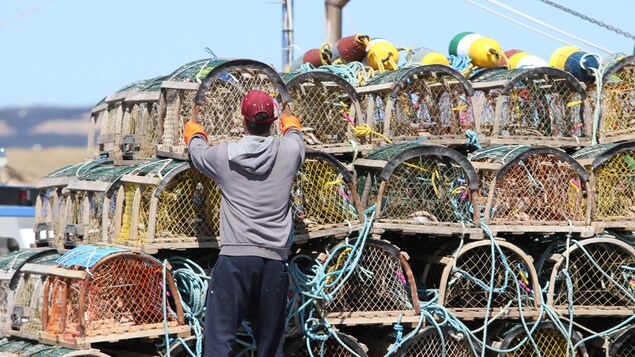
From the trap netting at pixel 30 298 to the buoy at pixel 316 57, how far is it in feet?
8.14

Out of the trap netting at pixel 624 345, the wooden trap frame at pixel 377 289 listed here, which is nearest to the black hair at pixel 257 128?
the wooden trap frame at pixel 377 289

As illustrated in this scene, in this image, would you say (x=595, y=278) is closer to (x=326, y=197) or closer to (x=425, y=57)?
(x=326, y=197)

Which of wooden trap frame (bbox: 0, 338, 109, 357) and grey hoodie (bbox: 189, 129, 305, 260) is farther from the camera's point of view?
wooden trap frame (bbox: 0, 338, 109, 357)

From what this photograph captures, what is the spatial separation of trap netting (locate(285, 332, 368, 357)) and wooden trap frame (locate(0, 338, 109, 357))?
3.25 ft

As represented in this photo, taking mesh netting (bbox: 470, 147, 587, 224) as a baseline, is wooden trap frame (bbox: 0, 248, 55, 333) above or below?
below

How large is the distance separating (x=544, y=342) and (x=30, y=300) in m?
2.85

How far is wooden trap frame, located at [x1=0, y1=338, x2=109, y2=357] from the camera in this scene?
4777 millimetres

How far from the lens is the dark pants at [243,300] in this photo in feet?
14.4

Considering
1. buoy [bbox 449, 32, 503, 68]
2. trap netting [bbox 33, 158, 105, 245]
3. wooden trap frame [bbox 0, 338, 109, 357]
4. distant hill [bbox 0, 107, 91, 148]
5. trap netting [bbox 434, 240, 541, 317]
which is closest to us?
wooden trap frame [bbox 0, 338, 109, 357]

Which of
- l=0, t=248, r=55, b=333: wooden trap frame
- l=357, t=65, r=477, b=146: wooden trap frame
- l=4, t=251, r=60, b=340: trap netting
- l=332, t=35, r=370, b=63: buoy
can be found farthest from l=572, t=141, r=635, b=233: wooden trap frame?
l=0, t=248, r=55, b=333: wooden trap frame

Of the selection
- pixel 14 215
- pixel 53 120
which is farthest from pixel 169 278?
pixel 53 120

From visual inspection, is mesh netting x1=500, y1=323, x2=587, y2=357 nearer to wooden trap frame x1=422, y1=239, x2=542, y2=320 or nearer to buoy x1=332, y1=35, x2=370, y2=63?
wooden trap frame x1=422, y1=239, x2=542, y2=320

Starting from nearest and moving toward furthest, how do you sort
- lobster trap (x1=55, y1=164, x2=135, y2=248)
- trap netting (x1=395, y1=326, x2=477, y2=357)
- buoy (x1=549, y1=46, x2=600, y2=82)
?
trap netting (x1=395, y1=326, x2=477, y2=357)
lobster trap (x1=55, y1=164, x2=135, y2=248)
buoy (x1=549, y1=46, x2=600, y2=82)

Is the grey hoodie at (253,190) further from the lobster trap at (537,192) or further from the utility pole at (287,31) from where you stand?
the utility pole at (287,31)
